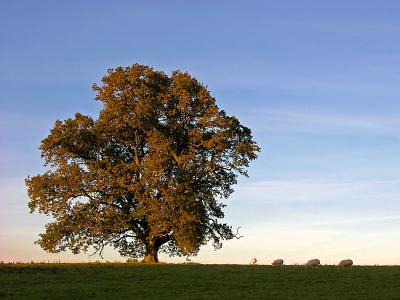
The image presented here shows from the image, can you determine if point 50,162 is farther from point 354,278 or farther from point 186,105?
point 354,278

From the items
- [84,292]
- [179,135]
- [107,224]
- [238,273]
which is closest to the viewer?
[84,292]

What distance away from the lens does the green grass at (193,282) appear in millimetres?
31094

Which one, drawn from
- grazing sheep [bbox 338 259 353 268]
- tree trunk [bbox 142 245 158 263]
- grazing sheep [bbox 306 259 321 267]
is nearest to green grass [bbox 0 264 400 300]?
grazing sheep [bbox 338 259 353 268]

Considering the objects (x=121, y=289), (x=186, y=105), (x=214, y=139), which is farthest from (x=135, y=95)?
(x=121, y=289)

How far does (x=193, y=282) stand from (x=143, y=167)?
57.0ft

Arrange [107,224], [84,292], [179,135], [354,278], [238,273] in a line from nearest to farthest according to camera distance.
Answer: [84,292], [354,278], [238,273], [107,224], [179,135]

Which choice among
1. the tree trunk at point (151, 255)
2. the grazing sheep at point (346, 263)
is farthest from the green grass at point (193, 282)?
the tree trunk at point (151, 255)

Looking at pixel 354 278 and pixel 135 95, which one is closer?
pixel 354 278

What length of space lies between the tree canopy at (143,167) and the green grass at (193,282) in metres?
6.59

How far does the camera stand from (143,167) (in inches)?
2014

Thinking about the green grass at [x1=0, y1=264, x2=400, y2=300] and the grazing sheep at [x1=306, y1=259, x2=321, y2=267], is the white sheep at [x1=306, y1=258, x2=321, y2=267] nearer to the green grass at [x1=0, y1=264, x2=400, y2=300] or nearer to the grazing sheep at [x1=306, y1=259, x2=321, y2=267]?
the grazing sheep at [x1=306, y1=259, x2=321, y2=267]

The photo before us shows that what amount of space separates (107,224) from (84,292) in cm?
1901

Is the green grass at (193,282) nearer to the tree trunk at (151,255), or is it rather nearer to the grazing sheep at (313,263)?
the grazing sheep at (313,263)

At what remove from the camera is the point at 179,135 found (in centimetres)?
5412
